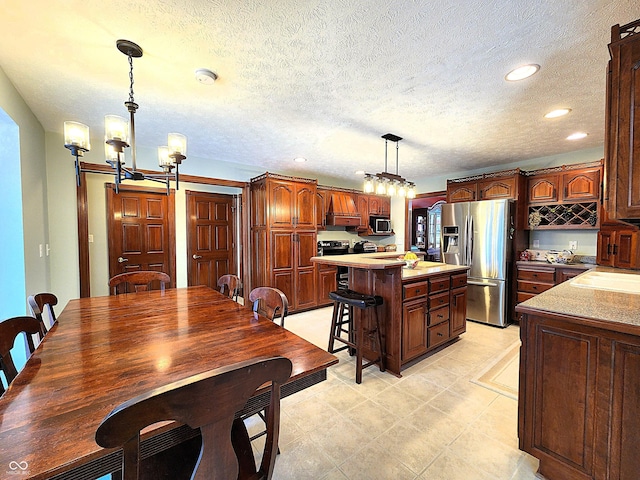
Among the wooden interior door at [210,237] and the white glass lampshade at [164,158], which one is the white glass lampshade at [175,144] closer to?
the white glass lampshade at [164,158]

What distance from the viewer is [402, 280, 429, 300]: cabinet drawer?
2.53 meters

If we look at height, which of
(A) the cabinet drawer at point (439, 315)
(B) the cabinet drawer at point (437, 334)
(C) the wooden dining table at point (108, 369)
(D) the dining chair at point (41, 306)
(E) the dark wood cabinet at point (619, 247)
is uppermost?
(E) the dark wood cabinet at point (619, 247)

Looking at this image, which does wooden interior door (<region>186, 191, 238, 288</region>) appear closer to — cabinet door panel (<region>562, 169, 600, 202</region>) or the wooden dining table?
the wooden dining table

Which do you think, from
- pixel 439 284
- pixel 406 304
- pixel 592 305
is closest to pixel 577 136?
pixel 439 284

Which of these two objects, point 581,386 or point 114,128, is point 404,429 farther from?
point 114,128

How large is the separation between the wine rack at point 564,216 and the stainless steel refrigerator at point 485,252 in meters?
0.48

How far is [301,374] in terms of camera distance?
3.33ft

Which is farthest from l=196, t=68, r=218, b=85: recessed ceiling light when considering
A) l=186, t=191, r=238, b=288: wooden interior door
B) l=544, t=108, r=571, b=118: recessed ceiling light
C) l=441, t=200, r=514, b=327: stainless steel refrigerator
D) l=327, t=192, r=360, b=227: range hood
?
l=441, t=200, r=514, b=327: stainless steel refrigerator

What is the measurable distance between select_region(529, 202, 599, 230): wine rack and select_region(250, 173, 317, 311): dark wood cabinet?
3.35 meters

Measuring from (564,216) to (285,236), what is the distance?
4.04 m

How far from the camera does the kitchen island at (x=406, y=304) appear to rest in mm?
2500

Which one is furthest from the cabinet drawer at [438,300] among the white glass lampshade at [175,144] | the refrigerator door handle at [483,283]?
the white glass lampshade at [175,144]

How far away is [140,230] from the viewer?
168 inches

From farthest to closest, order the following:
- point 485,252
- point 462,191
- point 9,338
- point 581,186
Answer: point 462,191 → point 485,252 → point 581,186 → point 9,338
